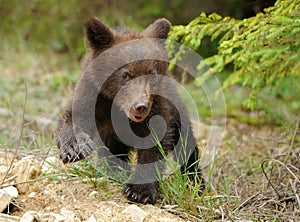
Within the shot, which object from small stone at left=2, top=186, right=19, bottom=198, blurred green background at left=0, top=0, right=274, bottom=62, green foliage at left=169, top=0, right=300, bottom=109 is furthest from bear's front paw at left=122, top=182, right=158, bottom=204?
blurred green background at left=0, top=0, right=274, bottom=62

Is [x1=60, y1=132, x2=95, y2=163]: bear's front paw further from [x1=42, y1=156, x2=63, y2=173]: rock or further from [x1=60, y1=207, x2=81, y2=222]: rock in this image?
[x1=60, y1=207, x2=81, y2=222]: rock

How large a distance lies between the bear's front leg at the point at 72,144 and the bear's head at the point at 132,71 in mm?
485

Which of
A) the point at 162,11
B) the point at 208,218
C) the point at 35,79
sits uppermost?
the point at 162,11

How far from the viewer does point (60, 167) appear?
4.45 meters

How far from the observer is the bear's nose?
429cm

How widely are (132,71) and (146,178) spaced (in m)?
1.00

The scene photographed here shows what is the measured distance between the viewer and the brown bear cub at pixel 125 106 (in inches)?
171

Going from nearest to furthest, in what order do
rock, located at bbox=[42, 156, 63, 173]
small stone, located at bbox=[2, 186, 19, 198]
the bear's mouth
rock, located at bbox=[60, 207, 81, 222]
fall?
rock, located at bbox=[60, 207, 81, 222] → small stone, located at bbox=[2, 186, 19, 198] → rock, located at bbox=[42, 156, 63, 173] → the bear's mouth

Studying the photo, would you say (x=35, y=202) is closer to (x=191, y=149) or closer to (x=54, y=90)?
(x=191, y=149)

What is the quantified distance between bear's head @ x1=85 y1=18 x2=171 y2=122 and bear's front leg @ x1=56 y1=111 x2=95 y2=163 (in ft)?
1.59

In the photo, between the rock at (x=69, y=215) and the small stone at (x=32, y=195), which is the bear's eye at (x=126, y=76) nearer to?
the small stone at (x=32, y=195)

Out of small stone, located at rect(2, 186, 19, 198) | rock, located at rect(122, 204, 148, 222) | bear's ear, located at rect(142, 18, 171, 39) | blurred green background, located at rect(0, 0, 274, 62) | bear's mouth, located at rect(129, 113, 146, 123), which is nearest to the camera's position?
rock, located at rect(122, 204, 148, 222)

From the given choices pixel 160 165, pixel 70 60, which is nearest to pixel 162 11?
pixel 70 60

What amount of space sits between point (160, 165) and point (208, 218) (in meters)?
0.80
